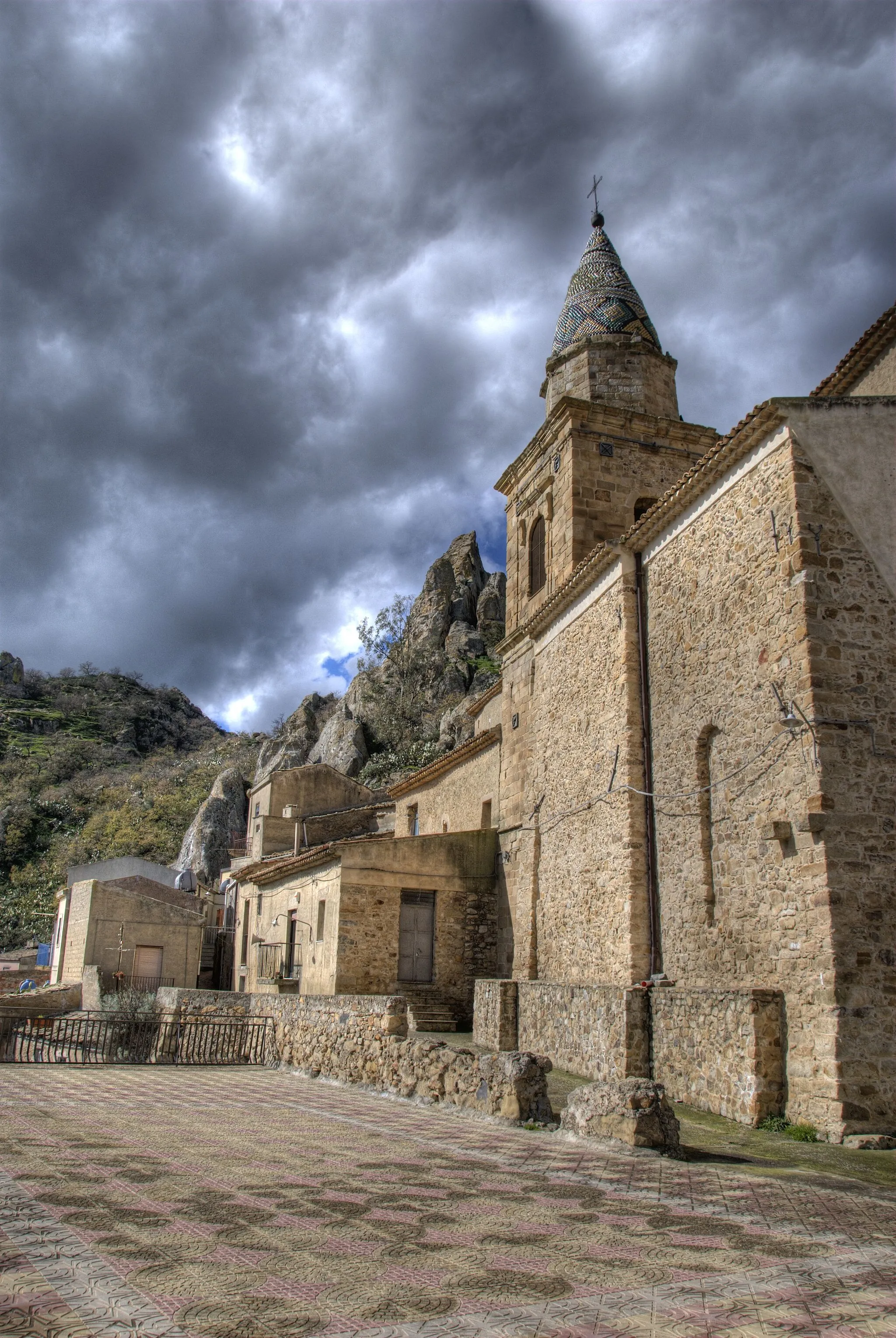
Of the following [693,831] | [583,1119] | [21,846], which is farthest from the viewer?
[21,846]

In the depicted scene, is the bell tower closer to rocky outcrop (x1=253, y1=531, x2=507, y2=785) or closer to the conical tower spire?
the conical tower spire

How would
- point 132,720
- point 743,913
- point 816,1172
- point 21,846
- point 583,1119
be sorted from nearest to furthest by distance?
point 816,1172 < point 583,1119 < point 743,913 < point 21,846 < point 132,720

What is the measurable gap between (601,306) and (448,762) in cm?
1195

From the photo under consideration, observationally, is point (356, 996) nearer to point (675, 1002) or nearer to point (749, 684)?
point (675, 1002)

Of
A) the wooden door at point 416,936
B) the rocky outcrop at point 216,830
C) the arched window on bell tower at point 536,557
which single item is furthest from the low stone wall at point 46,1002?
the arched window on bell tower at point 536,557

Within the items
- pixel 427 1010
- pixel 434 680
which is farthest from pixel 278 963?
pixel 434 680

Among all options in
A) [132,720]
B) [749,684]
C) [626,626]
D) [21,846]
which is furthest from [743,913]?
[132,720]

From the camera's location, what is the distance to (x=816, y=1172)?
7.04m

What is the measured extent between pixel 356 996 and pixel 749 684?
24.9 feet

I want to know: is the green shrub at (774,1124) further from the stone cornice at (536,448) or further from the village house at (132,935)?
the village house at (132,935)

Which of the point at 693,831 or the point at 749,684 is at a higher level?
the point at 749,684

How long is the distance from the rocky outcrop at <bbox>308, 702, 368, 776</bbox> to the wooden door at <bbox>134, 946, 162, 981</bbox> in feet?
44.9

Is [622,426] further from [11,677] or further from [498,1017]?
[11,677]

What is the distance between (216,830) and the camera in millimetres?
48188
